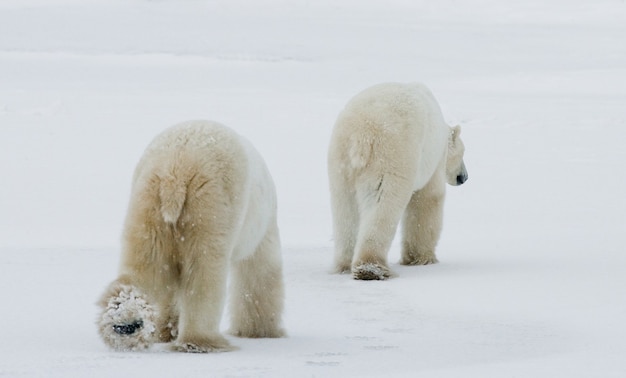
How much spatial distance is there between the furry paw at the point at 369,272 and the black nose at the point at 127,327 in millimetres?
3298

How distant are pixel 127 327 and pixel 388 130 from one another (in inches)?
150

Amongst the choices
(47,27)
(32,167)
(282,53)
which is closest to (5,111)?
(32,167)

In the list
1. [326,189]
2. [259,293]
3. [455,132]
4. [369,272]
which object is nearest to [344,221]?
[369,272]

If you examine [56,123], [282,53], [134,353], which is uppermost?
[282,53]

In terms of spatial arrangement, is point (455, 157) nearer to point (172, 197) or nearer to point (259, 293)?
point (259, 293)

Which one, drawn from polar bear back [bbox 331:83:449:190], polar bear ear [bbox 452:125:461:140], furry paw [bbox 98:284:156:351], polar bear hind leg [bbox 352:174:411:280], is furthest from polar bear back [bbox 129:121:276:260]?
polar bear ear [bbox 452:125:461:140]

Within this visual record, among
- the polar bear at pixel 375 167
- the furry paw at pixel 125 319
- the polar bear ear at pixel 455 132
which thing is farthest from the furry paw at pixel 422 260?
the furry paw at pixel 125 319

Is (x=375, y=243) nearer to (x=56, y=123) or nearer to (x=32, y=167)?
(x=32, y=167)

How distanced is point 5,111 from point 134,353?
12.2 metres

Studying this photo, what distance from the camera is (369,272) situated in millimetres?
7883

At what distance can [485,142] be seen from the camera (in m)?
16.0

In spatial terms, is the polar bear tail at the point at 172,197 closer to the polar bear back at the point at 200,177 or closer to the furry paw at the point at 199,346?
the polar bear back at the point at 200,177

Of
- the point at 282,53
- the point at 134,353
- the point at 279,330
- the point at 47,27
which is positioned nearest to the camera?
the point at 134,353

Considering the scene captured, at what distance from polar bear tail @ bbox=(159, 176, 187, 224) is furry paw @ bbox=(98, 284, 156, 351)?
35 cm
